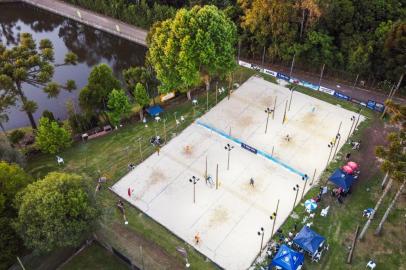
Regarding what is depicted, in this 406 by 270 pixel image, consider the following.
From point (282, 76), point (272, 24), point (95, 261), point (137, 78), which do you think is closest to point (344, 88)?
point (282, 76)

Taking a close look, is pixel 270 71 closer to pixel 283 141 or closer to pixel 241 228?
pixel 283 141

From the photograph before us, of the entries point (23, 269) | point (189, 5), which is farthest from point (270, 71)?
point (23, 269)

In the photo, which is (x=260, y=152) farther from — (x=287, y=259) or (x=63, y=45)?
(x=63, y=45)

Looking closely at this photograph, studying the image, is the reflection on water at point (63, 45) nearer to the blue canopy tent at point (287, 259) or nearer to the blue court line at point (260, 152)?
the blue court line at point (260, 152)

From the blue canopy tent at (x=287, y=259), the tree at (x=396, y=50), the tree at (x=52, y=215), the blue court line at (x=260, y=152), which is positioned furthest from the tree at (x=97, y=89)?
the tree at (x=396, y=50)

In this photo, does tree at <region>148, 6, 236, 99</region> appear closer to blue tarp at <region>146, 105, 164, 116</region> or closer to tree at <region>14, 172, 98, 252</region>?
blue tarp at <region>146, 105, 164, 116</region>

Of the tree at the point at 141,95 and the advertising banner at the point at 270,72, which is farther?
the advertising banner at the point at 270,72
